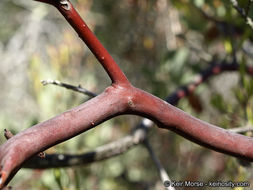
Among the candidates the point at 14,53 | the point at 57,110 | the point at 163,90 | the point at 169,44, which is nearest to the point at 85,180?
the point at 57,110

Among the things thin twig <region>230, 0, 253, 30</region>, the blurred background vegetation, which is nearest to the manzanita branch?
the blurred background vegetation

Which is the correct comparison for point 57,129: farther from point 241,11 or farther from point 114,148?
point 114,148

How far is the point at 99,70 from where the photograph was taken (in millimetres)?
2809

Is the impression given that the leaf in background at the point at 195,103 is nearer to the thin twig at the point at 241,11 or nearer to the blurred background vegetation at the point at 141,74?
the blurred background vegetation at the point at 141,74

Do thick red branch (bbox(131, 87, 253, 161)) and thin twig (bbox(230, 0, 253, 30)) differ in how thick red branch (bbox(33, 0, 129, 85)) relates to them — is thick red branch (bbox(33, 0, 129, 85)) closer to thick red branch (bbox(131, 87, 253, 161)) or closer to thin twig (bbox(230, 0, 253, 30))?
thick red branch (bbox(131, 87, 253, 161))

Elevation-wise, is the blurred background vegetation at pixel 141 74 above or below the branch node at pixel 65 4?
below

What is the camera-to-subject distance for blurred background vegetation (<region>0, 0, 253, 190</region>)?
4.97 feet

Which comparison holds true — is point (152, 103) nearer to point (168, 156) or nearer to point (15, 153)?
point (15, 153)

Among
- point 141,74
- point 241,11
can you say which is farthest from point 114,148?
point 141,74

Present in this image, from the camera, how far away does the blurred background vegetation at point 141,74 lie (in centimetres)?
151

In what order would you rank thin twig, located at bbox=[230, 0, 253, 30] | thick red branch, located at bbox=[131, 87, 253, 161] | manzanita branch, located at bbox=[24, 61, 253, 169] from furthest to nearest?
manzanita branch, located at bbox=[24, 61, 253, 169], thin twig, located at bbox=[230, 0, 253, 30], thick red branch, located at bbox=[131, 87, 253, 161]

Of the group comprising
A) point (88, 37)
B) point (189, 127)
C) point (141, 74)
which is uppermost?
point (88, 37)

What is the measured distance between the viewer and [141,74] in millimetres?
2133

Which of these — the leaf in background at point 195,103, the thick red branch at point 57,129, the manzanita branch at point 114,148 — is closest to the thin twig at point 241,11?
the manzanita branch at point 114,148
